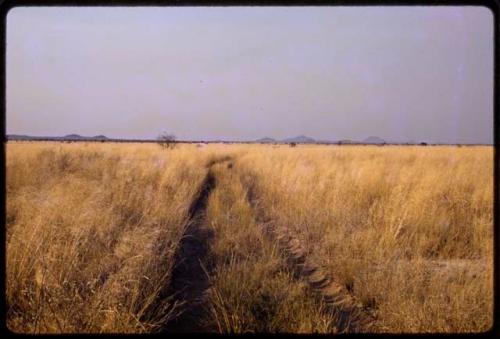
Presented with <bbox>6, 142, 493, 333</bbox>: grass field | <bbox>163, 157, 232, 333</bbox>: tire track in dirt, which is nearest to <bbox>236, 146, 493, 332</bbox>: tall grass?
<bbox>6, 142, 493, 333</bbox>: grass field

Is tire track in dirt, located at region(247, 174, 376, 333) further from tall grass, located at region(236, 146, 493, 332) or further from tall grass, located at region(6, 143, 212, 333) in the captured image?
tall grass, located at region(6, 143, 212, 333)

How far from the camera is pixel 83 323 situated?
8.61 feet

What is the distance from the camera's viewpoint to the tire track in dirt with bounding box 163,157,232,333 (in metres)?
3.19

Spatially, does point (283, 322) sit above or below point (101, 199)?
below

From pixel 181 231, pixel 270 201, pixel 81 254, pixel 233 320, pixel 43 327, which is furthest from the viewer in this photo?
pixel 270 201

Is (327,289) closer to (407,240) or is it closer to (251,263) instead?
(251,263)

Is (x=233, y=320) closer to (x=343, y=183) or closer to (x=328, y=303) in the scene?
(x=328, y=303)

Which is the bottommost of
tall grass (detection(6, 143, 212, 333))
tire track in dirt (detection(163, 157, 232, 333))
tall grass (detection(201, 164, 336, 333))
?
tire track in dirt (detection(163, 157, 232, 333))

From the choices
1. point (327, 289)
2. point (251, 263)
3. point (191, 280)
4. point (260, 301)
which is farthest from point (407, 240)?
point (191, 280)

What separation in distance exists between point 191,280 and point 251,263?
67cm

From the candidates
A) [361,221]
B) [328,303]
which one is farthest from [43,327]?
[361,221]

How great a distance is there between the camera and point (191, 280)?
4.14 meters

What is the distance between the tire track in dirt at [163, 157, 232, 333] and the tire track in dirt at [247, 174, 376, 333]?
1017 millimetres

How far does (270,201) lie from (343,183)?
5.37 ft
